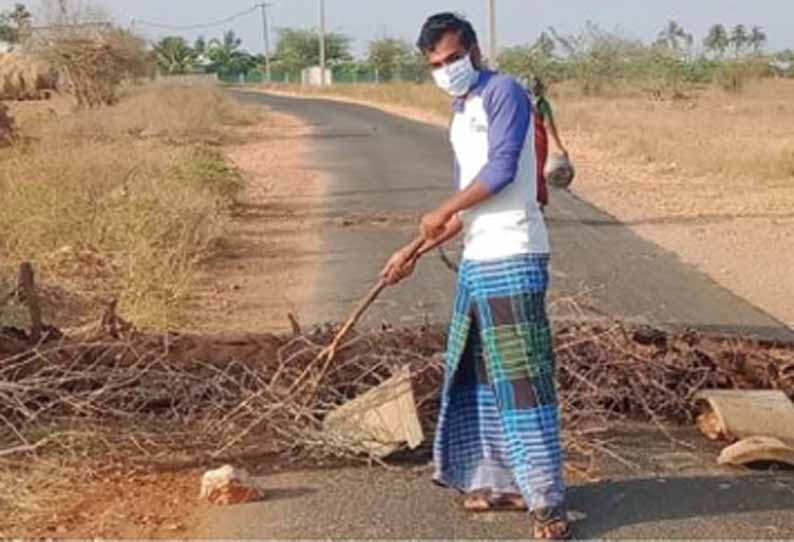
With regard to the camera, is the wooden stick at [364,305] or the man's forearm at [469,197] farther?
the wooden stick at [364,305]

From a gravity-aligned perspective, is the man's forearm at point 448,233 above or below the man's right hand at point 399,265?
above

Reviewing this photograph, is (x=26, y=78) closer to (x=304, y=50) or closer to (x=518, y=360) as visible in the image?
(x=518, y=360)

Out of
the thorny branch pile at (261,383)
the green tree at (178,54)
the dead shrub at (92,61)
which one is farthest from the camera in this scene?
the green tree at (178,54)

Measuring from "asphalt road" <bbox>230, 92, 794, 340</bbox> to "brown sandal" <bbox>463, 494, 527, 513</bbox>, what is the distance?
256cm

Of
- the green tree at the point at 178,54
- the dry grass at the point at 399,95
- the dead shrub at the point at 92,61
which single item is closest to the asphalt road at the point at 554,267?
the dead shrub at the point at 92,61

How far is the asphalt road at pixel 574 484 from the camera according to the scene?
203 inches

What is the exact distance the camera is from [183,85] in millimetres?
58938

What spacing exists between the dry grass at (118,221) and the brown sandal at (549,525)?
15.5 feet

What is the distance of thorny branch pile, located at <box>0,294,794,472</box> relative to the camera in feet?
20.0

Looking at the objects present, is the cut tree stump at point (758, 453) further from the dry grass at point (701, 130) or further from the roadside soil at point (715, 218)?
the dry grass at point (701, 130)

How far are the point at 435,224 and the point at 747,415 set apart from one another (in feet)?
6.36

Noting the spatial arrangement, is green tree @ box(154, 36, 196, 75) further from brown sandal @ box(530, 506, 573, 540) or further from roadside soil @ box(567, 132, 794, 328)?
brown sandal @ box(530, 506, 573, 540)

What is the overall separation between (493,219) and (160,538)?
5.30 feet

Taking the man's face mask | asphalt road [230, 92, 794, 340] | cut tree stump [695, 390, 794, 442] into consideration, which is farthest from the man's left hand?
asphalt road [230, 92, 794, 340]
